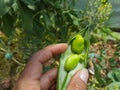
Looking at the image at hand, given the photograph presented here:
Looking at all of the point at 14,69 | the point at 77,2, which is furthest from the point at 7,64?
the point at 77,2

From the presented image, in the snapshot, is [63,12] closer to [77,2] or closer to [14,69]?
[77,2]

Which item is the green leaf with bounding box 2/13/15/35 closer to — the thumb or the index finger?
the index finger

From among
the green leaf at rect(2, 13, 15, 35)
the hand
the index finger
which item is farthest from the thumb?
the green leaf at rect(2, 13, 15, 35)

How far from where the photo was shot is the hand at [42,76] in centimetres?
118

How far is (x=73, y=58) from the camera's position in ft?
3.87

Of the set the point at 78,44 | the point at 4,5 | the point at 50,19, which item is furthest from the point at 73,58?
the point at 4,5

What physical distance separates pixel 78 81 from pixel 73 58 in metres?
0.08

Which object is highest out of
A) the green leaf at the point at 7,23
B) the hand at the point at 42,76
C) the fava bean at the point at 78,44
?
the green leaf at the point at 7,23

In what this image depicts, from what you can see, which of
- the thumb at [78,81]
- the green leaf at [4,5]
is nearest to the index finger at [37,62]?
the thumb at [78,81]

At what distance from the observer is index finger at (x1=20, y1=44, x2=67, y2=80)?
126 centimetres

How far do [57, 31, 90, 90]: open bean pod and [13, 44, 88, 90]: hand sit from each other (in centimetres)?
2

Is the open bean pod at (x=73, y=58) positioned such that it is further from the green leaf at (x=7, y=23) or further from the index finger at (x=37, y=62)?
the green leaf at (x=7, y=23)

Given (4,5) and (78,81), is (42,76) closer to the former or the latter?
(78,81)

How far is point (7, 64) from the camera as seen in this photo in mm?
2121
